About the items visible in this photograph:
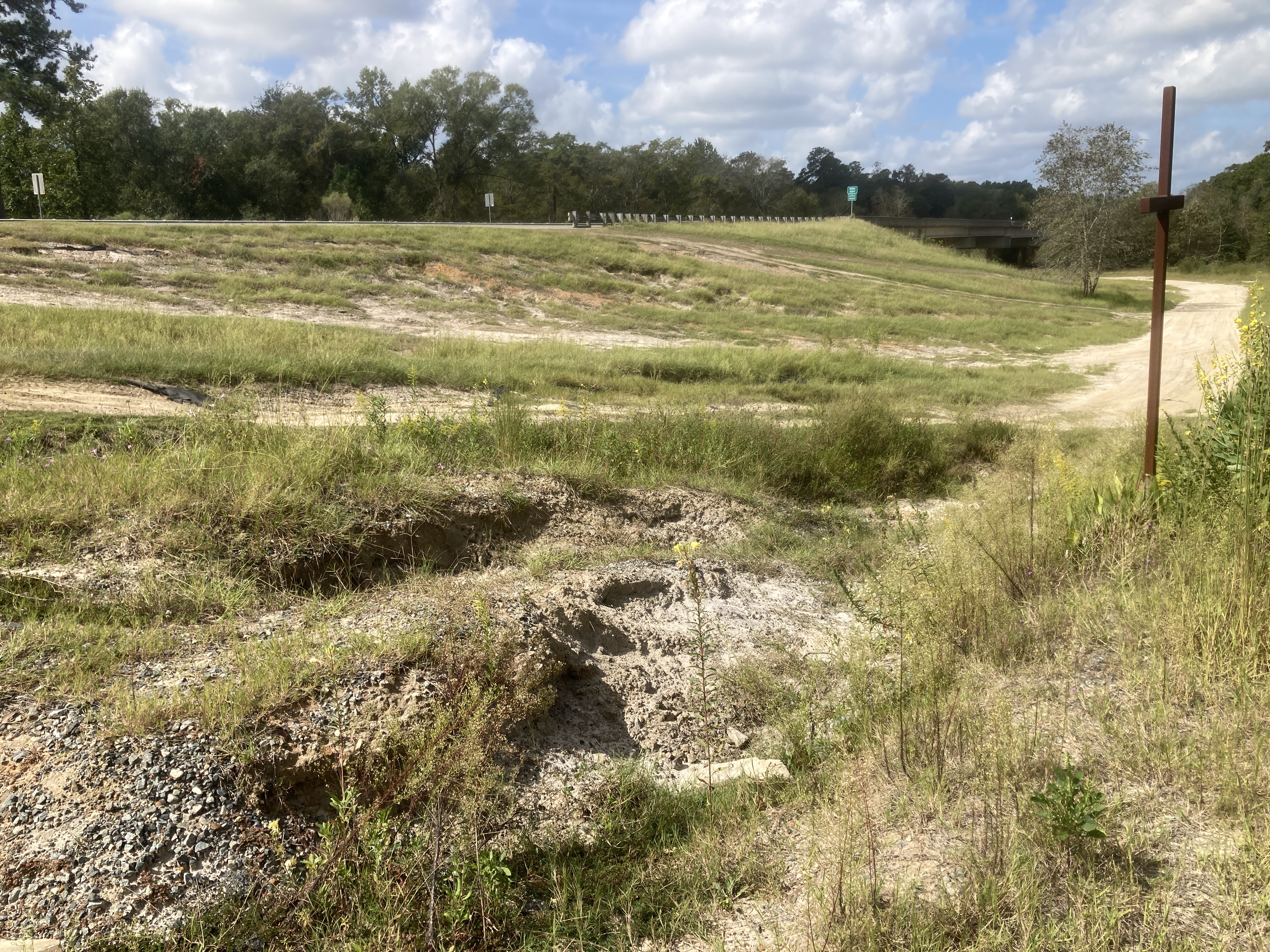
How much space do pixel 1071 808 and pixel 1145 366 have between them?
18952mm

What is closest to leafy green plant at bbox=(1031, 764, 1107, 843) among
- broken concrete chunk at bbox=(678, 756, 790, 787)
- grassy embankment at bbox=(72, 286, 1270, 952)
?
grassy embankment at bbox=(72, 286, 1270, 952)

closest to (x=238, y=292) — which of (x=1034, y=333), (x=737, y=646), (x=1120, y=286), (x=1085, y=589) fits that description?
(x=737, y=646)

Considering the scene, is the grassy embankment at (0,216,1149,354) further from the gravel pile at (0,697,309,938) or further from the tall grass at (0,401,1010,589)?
the gravel pile at (0,697,309,938)

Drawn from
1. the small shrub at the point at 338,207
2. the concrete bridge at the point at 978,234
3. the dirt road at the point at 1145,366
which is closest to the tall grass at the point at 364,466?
the dirt road at the point at 1145,366

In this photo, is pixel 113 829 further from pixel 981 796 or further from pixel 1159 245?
pixel 1159 245

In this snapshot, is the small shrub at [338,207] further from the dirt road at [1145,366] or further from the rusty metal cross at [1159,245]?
the rusty metal cross at [1159,245]

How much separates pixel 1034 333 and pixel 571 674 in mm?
22943

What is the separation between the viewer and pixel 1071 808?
3.15m

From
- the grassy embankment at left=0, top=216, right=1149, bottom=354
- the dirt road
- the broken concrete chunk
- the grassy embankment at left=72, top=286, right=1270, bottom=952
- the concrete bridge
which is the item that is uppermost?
the concrete bridge

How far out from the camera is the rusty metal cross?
545cm

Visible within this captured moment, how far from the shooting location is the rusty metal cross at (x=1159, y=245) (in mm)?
5445

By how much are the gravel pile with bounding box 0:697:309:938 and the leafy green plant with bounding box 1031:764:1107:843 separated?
295 centimetres

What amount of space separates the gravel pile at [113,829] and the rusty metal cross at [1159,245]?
18.3ft

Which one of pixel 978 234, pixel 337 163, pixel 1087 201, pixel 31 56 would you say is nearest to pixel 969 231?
pixel 978 234
